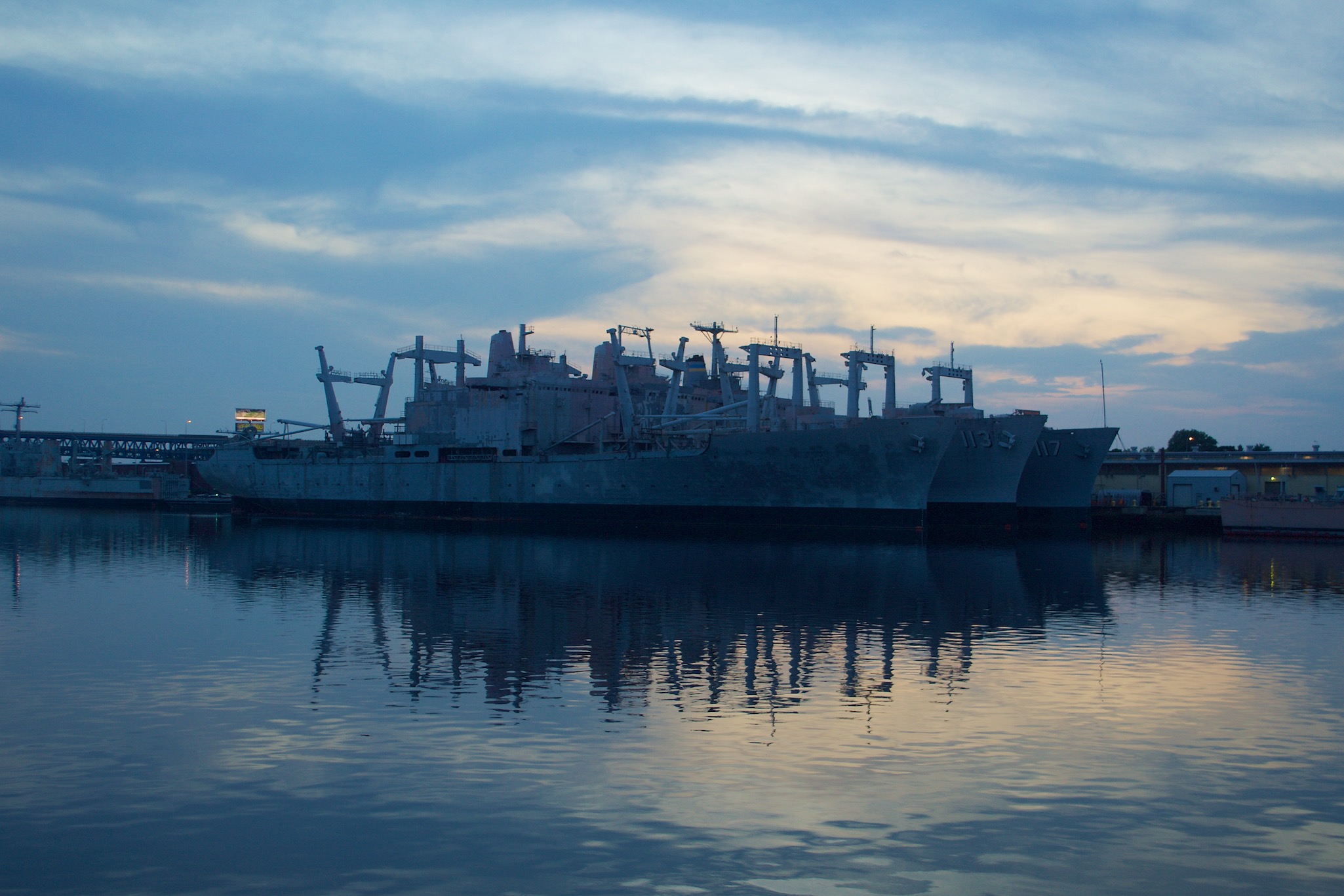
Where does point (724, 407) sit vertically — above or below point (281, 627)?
above

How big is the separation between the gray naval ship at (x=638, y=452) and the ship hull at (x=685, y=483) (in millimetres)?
68

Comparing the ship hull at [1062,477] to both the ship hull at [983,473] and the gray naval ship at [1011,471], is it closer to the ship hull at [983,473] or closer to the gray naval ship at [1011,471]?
the gray naval ship at [1011,471]

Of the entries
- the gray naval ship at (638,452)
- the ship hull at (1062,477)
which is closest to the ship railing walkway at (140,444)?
the gray naval ship at (638,452)

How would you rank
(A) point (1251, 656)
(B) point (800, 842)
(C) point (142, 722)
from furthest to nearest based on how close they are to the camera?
(A) point (1251, 656) → (C) point (142, 722) → (B) point (800, 842)

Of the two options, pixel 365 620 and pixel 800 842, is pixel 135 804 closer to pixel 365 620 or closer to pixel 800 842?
pixel 800 842

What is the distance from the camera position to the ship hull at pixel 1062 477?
153 ft

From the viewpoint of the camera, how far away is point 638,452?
156 ft

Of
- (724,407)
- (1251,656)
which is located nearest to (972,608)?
(1251,656)

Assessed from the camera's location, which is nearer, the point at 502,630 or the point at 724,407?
the point at 502,630

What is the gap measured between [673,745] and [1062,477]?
41619mm

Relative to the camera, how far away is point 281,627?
17234 millimetres

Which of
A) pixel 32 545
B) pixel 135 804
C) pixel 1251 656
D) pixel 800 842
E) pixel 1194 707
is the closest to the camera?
pixel 800 842

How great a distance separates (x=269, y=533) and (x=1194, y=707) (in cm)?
4369

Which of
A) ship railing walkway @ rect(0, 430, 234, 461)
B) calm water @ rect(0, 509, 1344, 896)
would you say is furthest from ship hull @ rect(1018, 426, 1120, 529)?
ship railing walkway @ rect(0, 430, 234, 461)
